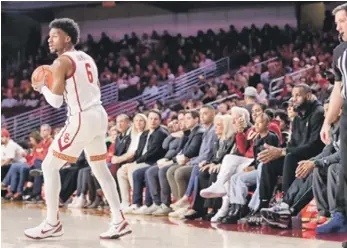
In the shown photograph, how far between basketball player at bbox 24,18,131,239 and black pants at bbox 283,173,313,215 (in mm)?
1732

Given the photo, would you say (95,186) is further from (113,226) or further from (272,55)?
(272,55)

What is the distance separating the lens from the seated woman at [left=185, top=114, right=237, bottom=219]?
772 cm

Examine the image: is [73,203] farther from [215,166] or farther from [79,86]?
[79,86]

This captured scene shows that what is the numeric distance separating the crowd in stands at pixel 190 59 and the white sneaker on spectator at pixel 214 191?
6.57m

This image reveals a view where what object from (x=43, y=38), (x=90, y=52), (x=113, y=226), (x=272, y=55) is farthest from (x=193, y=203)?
(x=43, y=38)

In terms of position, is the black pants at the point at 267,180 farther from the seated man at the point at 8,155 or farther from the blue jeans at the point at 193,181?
the seated man at the point at 8,155

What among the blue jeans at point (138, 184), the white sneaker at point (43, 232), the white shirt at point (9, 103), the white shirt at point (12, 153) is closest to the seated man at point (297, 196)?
the white sneaker at point (43, 232)

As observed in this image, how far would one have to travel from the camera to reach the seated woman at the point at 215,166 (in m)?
7.72

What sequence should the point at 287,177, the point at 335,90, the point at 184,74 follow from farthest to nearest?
the point at 184,74 < the point at 287,177 < the point at 335,90

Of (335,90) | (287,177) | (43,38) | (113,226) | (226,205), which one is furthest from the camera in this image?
(43,38)

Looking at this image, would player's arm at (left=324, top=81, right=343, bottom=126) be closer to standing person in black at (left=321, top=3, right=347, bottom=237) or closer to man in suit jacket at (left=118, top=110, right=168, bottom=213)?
standing person in black at (left=321, top=3, right=347, bottom=237)

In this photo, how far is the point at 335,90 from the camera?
4.68 metres

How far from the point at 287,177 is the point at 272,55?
10002 millimetres

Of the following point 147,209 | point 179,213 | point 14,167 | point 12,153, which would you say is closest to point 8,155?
point 12,153
